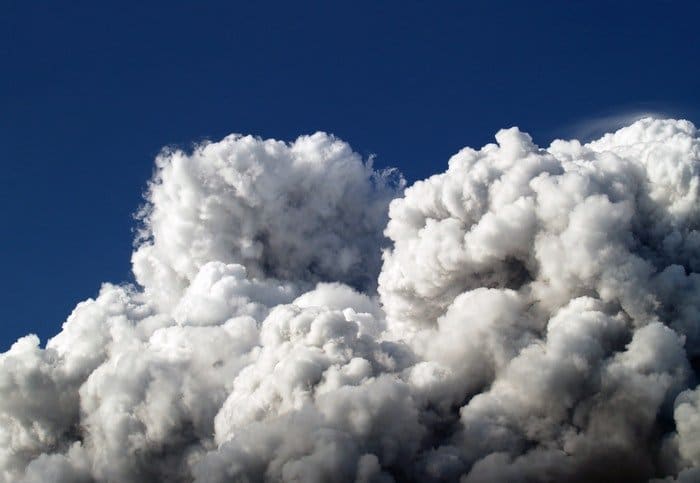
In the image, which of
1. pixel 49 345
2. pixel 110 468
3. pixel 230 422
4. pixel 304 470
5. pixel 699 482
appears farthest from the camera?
pixel 49 345

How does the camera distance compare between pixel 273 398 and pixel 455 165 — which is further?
pixel 455 165

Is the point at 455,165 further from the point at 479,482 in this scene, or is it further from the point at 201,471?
the point at 201,471

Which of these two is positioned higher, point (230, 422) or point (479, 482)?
point (230, 422)

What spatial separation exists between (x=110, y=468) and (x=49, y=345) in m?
16.9

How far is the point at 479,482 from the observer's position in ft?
224

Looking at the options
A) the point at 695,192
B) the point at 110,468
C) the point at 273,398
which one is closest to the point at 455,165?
the point at 695,192

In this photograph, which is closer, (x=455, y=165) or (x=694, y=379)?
(x=694, y=379)

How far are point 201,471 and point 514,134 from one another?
35.8 metres

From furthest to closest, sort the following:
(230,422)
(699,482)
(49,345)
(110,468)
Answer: (49,345) → (110,468) → (230,422) → (699,482)

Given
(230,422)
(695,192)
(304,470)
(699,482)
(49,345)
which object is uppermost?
(49,345)

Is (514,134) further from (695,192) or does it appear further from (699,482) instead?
(699,482)

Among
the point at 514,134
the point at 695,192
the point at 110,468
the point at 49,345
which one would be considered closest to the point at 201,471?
the point at 110,468

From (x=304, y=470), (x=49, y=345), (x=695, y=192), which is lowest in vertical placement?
(x=304, y=470)

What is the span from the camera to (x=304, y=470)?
223 ft
